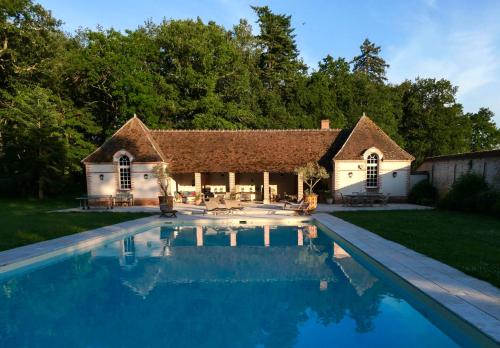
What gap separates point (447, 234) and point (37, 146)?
104 feet

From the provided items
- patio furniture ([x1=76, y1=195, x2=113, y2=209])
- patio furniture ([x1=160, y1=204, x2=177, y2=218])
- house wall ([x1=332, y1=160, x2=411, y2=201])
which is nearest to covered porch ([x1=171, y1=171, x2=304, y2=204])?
house wall ([x1=332, y1=160, x2=411, y2=201])

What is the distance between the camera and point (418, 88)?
4594cm

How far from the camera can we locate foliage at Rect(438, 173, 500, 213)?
16770mm

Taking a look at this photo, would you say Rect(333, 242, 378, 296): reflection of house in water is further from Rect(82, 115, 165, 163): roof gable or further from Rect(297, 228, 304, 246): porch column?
Rect(82, 115, 165, 163): roof gable

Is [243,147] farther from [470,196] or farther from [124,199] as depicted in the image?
[470,196]

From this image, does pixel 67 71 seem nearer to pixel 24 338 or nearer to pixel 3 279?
pixel 3 279

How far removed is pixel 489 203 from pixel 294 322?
15.6 m

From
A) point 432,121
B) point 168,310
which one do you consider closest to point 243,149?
point 168,310

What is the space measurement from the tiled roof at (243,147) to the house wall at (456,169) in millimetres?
2448

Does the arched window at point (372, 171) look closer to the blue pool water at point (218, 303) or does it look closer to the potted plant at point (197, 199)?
the potted plant at point (197, 199)

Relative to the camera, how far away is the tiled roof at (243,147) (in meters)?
24.1

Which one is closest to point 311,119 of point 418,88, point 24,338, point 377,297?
point 418,88

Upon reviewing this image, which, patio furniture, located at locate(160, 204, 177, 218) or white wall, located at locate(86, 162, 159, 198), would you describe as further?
white wall, located at locate(86, 162, 159, 198)

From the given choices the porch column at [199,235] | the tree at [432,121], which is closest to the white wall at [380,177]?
the porch column at [199,235]
